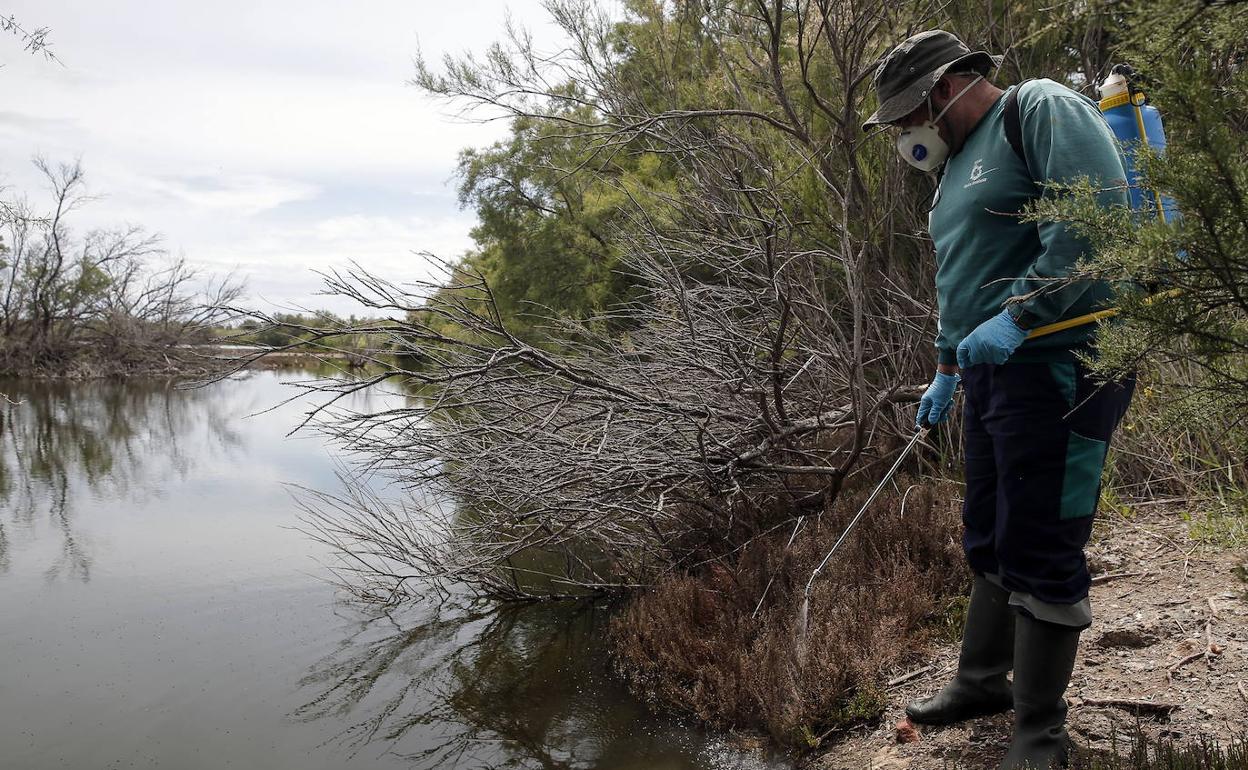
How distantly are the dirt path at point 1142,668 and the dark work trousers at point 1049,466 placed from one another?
699 mm

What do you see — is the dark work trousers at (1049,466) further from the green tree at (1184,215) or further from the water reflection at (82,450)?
the water reflection at (82,450)

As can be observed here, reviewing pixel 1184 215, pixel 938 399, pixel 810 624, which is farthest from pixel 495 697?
pixel 1184 215

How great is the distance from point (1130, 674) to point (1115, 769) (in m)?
0.98

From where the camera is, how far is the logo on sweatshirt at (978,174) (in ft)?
9.08

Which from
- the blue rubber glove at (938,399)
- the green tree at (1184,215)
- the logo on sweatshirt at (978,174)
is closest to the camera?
the green tree at (1184,215)

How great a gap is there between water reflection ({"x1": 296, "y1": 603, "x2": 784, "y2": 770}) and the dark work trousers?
1819mm

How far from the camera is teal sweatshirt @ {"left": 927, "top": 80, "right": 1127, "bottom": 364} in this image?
97.1 inches

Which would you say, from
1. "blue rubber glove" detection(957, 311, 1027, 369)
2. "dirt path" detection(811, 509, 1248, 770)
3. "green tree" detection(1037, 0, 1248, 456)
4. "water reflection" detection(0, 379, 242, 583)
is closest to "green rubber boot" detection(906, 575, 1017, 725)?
"dirt path" detection(811, 509, 1248, 770)

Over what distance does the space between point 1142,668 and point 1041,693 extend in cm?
105

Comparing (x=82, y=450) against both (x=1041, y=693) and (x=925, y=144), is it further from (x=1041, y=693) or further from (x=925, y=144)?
(x=1041, y=693)

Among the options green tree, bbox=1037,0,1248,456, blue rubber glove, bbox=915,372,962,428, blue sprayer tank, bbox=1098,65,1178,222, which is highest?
blue sprayer tank, bbox=1098,65,1178,222

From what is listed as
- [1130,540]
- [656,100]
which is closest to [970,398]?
[1130,540]

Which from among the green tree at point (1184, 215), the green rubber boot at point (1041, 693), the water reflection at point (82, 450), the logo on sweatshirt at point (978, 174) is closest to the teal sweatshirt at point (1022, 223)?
the logo on sweatshirt at point (978, 174)

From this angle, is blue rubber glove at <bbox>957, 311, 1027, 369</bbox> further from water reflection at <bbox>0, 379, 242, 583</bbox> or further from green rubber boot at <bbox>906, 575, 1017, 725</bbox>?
water reflection at <bbox>0, 379, 242, 583</bbox>
